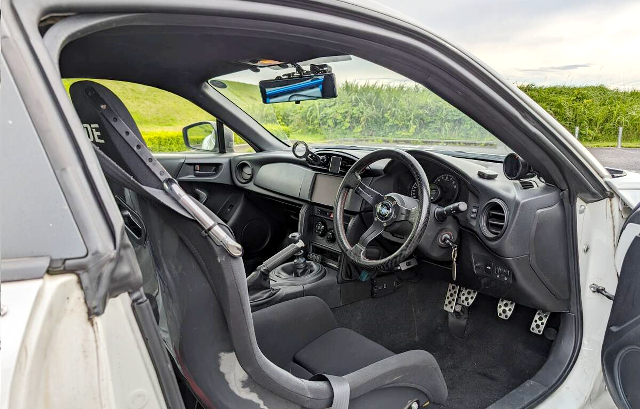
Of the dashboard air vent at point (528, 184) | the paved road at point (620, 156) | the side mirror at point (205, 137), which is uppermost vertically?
the side mirror at point (205, 137)

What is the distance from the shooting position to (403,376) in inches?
57.7

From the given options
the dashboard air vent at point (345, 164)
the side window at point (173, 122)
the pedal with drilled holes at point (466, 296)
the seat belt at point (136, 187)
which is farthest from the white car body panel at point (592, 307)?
the side window at point (173, 122)

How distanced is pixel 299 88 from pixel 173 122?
122cm

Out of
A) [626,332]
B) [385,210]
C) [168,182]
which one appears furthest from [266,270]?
[626,332]

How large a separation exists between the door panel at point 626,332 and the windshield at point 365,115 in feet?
2.23

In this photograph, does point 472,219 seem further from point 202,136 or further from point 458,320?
point 202,136

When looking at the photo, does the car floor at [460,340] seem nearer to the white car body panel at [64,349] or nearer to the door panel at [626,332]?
the door panel at [626,332]

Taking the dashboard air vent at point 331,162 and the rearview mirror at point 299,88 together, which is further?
the dashboard air vent at point 331,162

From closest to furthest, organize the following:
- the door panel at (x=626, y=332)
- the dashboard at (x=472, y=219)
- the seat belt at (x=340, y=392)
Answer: the seat belt at (x=340, y=392) → the door panel at (x=626, y=332) → the dashboard at (x=472, y=219)

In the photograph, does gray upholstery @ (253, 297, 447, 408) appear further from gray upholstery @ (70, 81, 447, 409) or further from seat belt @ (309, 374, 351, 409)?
gray upholstery @ (70, 81, 447, 409)

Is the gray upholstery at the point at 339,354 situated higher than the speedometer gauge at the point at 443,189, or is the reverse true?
the speedometer gauge at the point at 443,189

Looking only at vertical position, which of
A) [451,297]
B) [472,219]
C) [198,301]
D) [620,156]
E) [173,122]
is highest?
[173,122]

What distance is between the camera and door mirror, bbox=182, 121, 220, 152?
332 centimetres

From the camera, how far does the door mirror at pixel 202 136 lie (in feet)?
10.9
